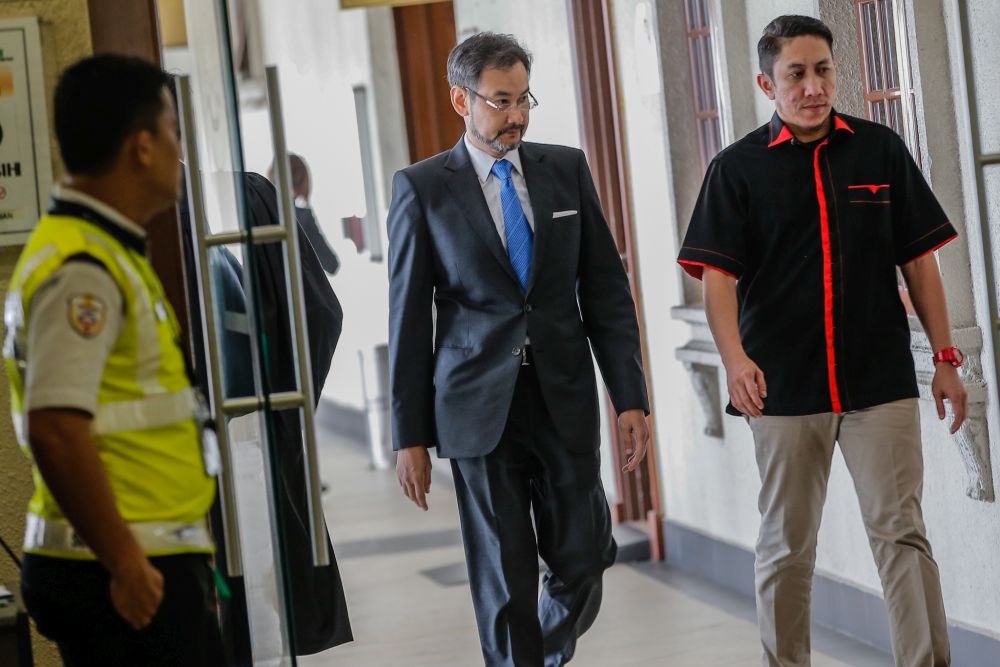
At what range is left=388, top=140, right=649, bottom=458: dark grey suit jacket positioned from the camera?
3242mm

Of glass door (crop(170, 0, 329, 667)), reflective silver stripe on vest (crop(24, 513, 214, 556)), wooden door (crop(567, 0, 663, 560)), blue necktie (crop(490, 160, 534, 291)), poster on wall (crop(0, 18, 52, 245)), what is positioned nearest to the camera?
reflective silver stripe on vest (crop(24, 513, 214, 556))

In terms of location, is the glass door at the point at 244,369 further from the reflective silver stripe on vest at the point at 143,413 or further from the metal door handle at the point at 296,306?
the reflective silver stripe on vest at the point at 143,413

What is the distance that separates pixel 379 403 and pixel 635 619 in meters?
4.69

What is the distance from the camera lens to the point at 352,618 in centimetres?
528

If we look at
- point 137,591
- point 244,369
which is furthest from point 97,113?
point 137,591

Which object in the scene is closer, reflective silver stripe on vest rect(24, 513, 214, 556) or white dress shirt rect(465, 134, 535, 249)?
reflective silver stripe on vest rect(24, 513, 214, 556)

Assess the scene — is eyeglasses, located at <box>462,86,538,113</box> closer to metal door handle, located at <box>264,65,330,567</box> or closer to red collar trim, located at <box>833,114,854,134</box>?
red collar trim, located at <box>833,114,854,134</box>

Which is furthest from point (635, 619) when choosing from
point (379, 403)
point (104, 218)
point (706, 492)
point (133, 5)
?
point (379, 403)

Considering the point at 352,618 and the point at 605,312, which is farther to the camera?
the point at 352,618

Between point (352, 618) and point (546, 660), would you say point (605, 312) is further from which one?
point (352, 618)

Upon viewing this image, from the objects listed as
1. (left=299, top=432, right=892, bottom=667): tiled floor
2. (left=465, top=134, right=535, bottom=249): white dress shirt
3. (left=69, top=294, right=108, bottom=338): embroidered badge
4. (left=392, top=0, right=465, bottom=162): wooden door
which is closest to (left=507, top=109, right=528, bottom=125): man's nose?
(left=465, top=134, right=535, bottom=249): white dress shirt

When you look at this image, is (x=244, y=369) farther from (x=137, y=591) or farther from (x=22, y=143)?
(x=22, y=143)

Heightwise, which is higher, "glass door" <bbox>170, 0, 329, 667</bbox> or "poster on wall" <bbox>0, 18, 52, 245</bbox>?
"poster on wall" <bbox>0, 18, 52, 245</bbox>

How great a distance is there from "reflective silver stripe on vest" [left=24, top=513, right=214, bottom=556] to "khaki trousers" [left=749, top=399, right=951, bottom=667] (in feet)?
5.44
